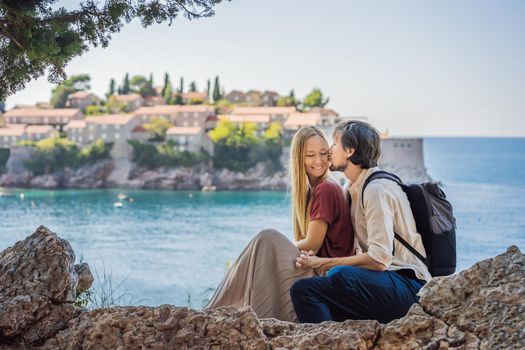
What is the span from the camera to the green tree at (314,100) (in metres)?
51.4

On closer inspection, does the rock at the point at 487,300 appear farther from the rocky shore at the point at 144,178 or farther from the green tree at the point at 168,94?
the green tree at the point at 168,94

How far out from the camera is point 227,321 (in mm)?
1483

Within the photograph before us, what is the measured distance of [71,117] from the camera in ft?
163

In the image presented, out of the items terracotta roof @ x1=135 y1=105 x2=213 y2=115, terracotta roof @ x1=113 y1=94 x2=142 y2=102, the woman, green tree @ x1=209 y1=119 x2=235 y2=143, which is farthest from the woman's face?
terracotta roof @ x1=113 y1=94 x2=142 y2=102

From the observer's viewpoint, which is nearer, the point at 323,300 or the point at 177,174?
the point at 323,300

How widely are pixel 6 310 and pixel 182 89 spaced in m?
55.8

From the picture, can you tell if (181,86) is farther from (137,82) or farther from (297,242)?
(297,242)

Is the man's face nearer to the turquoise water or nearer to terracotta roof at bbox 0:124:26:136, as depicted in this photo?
the turquoise water

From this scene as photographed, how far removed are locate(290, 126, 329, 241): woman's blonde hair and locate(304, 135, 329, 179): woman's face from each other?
0.04ft

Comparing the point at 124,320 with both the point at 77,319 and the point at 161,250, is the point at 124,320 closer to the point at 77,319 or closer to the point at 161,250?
the point at 77,319

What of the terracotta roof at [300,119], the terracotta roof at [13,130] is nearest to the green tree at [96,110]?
the terracotta roof at [13,130]

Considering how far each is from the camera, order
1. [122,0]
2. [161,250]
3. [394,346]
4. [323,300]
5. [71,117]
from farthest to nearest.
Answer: [71,117]
[161,250]
[122,0]
[323,300]
[394,346]

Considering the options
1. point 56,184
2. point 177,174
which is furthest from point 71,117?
point 177,174

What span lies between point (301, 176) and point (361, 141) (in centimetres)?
28
